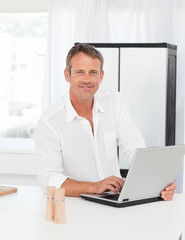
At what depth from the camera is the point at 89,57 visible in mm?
2549

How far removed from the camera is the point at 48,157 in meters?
2.43

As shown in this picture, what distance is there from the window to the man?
247 centimetres

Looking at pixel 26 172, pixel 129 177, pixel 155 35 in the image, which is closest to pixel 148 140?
pixel 155 35

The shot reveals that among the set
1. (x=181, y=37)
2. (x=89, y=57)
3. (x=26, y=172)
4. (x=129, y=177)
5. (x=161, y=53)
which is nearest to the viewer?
(x=129, y=177)

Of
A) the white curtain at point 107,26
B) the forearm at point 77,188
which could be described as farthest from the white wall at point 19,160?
the forearm at point 77,188

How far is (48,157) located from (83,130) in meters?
0.30

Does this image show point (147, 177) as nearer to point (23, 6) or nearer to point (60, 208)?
point (60, 208)

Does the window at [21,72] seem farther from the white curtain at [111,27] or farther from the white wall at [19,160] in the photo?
the white curtain at [111,27]

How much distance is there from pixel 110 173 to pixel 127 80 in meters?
1.58

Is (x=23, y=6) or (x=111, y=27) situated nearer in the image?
(x=111, y=27)

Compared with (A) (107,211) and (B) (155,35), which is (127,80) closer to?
(B) (155,35)

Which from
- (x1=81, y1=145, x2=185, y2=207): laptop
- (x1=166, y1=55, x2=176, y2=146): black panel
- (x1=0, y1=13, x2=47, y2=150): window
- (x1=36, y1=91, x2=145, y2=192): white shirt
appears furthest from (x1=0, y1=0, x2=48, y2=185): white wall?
(x1=81, y1=145, x2=185, y2=207): laptop

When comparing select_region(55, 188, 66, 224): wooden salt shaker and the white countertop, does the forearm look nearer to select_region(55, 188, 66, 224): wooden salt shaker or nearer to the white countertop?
the white countertop

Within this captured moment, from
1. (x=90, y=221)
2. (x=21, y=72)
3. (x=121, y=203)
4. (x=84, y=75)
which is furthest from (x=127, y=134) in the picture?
(x=21, y=72)
